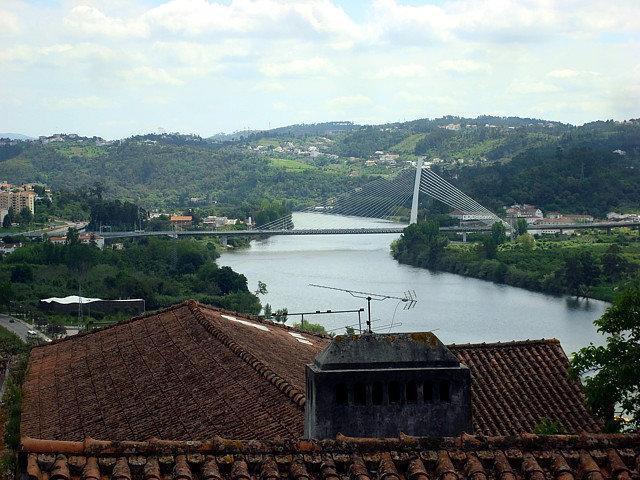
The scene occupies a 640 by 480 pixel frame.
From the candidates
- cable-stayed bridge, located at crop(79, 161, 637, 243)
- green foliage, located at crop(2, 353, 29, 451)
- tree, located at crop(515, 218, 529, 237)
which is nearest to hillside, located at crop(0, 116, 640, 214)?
cable-stayed bridge, located at crop(79, 161, 637, 243)

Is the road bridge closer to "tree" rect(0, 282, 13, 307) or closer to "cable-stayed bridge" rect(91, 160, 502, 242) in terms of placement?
"cable-stayed bridge" rect(91, 160, 502, 242)

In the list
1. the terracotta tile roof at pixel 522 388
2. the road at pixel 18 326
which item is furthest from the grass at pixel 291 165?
the terracotta tile roof at pixel 522 388

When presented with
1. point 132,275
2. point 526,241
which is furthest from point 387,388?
point 526,241

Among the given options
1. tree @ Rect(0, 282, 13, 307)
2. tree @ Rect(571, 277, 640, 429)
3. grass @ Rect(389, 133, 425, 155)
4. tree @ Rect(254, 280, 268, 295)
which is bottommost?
tree @ Rect(254, 280, 268, 295)

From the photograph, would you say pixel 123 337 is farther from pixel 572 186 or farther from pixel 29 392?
pixel 572 186

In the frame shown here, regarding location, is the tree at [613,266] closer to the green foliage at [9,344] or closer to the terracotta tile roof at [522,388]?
the green foliage at [9,344]
